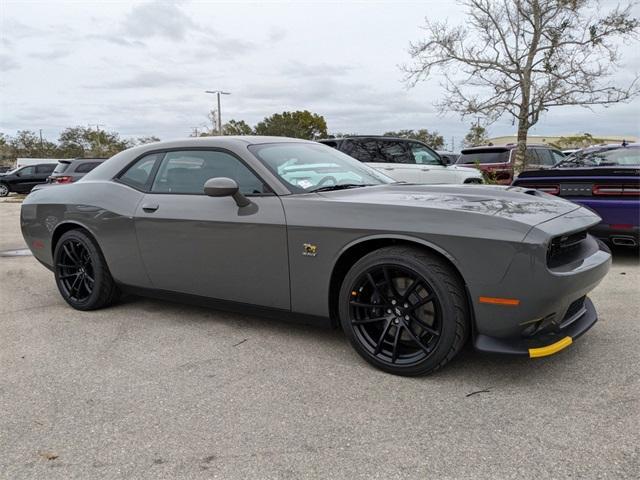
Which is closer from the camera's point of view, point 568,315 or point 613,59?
point 568,315

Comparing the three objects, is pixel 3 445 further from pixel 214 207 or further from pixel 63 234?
pixel 63 234

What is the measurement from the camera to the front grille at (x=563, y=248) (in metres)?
2.70

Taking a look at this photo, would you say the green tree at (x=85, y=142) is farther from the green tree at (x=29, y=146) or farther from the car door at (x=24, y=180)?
the car door at (x=24, y=180)

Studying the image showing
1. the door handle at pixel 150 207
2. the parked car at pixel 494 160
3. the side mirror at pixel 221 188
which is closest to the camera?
the side mirror at pixel 221 188

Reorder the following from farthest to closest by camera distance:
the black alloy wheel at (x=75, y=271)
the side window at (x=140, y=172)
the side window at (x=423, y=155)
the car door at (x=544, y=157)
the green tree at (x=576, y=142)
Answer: the green tree at (x=576, y=142)
the car door at (x=544, y=157)
the side window at (x=423, y=155)
the black alloy wheel at (x=75, y=271)
the side window at (x=140, y=172)

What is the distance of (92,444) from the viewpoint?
2.33 m

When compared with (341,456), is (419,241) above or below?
above

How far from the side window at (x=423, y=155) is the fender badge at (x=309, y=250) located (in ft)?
23.5

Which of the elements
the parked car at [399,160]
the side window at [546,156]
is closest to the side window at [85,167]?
the parked car at [399,160]

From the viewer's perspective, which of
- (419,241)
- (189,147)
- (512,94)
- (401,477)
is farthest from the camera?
(512,94)

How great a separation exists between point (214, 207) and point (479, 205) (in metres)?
1.74

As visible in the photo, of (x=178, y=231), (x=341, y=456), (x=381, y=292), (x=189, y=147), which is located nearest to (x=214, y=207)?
(x=178, y=231)

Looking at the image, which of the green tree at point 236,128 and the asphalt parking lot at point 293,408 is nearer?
the asphalt parking lot at point 293,408

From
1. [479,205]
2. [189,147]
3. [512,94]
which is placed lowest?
[479,205]
